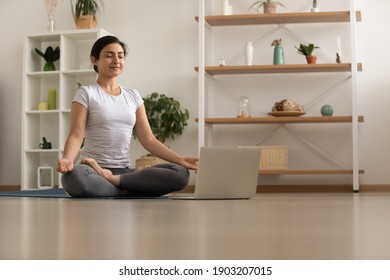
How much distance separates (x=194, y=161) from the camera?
10.7 ft

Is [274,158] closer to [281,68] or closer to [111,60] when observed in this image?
[281,68]

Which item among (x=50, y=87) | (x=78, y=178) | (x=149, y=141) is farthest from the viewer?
(x=50, y=87)

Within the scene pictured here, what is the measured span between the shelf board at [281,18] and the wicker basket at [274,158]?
1067mm

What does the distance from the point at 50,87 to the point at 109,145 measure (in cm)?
321

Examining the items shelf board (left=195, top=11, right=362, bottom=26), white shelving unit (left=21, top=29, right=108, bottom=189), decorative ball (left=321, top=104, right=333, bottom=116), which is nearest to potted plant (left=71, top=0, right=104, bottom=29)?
white shelving unit (left=21, top=29, right=108, bottom=189)

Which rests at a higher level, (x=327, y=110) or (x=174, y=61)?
(x=174, y=61)

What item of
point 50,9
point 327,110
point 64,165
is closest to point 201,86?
point 327,110

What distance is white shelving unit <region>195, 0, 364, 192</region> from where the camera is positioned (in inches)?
215

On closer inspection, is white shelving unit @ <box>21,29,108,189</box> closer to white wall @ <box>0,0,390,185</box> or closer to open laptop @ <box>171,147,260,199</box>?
white wall @ <box>0,0,390,185</box>

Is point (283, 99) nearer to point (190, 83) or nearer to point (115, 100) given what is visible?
point (190, 83)

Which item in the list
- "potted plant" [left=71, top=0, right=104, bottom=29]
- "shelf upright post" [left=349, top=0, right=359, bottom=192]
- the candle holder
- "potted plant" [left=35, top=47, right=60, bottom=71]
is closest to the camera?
"shelf upright post" [left=349, top=0, right=359, bottom=192]

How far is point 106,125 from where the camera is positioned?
3.35 meters

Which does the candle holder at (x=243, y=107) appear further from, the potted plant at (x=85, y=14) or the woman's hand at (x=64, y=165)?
the woman's hand at (x=64, y=165)

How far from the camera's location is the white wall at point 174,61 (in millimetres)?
5812
